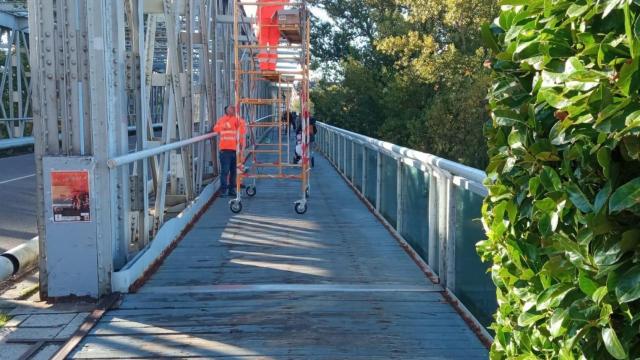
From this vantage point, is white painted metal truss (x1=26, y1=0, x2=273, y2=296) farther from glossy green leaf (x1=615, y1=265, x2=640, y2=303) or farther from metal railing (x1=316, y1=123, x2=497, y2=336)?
glossy green leaf (x1=615, y1=265, x2=640, y2=303)

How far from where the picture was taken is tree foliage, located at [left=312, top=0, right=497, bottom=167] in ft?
89.8

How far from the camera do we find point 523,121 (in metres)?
2.52

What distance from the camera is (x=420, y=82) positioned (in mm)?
31281

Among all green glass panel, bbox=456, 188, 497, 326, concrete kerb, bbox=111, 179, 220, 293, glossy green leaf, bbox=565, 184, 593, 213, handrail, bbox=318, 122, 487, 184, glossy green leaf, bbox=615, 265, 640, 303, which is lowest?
concrete kerb, bbox=111, 179, 220, 293

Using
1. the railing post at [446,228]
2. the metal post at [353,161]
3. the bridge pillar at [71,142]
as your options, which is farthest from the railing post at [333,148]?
the bridge pillar at [71,142]

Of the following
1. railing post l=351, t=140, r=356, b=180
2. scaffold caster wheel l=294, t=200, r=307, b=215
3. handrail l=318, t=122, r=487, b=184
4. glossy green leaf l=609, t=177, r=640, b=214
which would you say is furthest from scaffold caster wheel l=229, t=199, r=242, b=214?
glossy green leaf l=609, t=177, r=640, b=214

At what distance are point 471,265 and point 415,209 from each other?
2.50 meters

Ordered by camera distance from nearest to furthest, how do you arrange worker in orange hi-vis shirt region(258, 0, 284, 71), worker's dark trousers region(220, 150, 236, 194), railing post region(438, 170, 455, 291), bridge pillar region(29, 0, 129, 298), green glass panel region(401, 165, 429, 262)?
bridge pillar region(29, 0, 129, 298) → railing post region(438, 170, 455, 291) → green glass panel region(401, 165, 429, 262) → worker in orange hi-vis shirt region(258, 0, 284, 71) → worker's dark trousers region(220, 150, 236, 194)

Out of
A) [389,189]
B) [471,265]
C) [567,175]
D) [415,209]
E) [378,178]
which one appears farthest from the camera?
[378,178]

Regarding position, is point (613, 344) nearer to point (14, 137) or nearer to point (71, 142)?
point (71, 142)

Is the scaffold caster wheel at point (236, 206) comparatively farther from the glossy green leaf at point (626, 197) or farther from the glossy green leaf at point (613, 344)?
the glossy green leaf at point (626, 197)

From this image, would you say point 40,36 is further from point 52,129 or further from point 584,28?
point 584,28

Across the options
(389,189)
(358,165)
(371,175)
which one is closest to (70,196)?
(389,189)

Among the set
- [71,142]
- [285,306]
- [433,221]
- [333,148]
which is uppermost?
[71,142]
